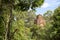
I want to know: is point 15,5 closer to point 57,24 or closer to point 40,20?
point 57,24

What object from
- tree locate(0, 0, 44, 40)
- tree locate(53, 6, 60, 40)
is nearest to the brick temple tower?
tree locate(53, 6, 60, 40)

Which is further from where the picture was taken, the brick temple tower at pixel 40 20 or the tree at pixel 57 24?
the brick temple tower at pixel 40 20

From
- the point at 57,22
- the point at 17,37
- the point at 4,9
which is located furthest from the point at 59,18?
the point at 4,9

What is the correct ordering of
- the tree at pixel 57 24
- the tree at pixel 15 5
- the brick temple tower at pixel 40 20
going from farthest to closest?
the brick temple tower at pixel 40 20 → the tree at pixel 57 24 → the tree at pixel 15 5

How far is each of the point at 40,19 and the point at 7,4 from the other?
1342 inches

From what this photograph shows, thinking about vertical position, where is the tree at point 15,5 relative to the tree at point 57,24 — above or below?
above

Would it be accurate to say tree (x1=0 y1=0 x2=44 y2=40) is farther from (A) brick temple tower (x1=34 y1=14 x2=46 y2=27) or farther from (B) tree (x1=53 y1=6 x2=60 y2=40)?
(A) brick temple tower (x1=34 y1=14 x2=46 y2=27)

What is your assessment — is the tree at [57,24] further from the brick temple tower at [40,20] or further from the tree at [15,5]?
the brick temple tower at [40,20]

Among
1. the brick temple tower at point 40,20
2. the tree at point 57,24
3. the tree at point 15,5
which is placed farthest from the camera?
the brick temple tower at point 40,20

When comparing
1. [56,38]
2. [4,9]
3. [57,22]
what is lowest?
[56,38]

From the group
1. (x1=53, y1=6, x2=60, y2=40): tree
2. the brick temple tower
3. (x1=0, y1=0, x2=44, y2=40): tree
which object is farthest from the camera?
the brick temple tower

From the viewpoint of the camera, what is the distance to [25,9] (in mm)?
13141

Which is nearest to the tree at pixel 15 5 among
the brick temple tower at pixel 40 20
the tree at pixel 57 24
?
the tree at pixel 57 24

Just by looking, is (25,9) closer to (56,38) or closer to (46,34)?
Result: (56,38)
